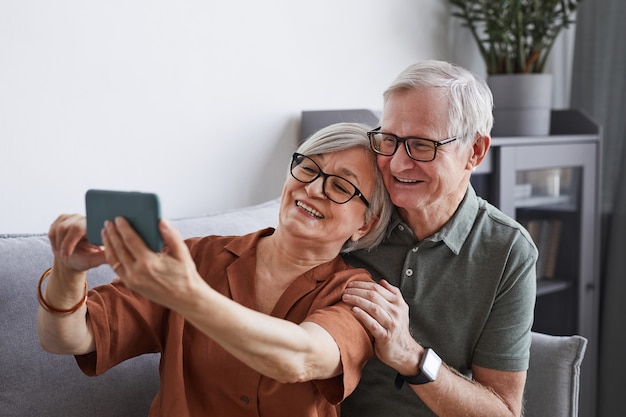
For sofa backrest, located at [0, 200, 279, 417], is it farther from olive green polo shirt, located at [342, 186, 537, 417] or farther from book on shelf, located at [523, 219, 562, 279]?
A: book on shelf, located at [523, 219, 562, 279]

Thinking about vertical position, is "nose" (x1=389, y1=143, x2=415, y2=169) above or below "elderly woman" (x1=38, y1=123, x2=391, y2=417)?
above

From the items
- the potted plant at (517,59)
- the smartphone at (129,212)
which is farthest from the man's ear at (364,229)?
the potted plant at (517,59)

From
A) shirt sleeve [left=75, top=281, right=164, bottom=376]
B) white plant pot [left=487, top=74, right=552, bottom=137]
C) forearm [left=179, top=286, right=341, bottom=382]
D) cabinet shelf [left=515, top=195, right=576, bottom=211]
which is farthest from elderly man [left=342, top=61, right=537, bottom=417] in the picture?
white plant pot [left=487, top=74, right=552, bottom=137]

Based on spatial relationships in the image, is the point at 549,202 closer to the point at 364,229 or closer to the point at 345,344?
the point at 364,229

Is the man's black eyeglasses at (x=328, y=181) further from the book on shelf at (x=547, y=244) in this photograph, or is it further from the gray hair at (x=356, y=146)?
the book on shelf at (x=547, y=244)

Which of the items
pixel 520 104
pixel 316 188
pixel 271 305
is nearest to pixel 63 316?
pixel 271 305

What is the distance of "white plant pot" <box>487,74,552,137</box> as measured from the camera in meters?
2.88

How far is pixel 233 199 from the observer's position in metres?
2.40

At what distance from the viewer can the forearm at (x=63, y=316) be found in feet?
4.15

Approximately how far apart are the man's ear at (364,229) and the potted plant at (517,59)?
1438 millimetres

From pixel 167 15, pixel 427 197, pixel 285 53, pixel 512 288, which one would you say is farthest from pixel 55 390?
pixel 285 53

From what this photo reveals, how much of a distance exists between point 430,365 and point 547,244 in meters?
1.70

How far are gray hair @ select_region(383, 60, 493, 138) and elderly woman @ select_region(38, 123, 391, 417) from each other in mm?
144

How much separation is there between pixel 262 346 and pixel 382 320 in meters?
0.36
